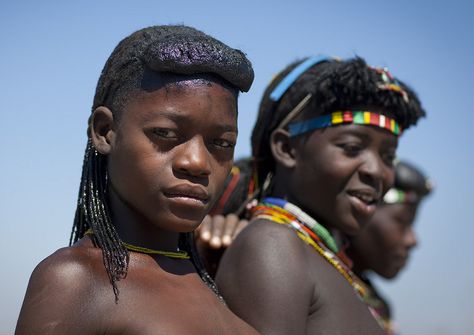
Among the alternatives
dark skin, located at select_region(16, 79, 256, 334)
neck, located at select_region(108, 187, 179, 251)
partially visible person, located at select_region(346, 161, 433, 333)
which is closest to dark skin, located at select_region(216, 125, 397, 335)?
dark skin, located at select_region(16, 79, 256, 334)

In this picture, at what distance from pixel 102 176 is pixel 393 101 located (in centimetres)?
167

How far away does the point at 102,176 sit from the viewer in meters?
2.79

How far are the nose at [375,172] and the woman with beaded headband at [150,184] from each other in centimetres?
106

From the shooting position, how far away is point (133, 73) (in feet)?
8.90

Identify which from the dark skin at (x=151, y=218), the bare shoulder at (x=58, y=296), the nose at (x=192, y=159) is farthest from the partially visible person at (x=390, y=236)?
the bare shoulder at (x=58, y=296)

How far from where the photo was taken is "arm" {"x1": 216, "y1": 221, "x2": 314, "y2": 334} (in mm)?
3105

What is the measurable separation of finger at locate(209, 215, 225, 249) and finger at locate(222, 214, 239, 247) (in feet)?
0.07

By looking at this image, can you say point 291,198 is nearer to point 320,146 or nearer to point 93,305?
point 320,146

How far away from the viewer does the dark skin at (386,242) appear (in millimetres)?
6355

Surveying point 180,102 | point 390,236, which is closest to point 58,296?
point 180,102

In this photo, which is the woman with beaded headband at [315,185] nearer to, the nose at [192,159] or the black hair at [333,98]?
the black hair at [333,98]

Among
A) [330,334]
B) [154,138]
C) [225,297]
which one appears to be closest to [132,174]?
[154,138]

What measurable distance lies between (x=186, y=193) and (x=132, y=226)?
25 centimetres

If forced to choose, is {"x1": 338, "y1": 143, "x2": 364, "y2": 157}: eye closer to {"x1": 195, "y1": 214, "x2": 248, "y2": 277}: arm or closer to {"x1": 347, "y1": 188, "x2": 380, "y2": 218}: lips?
{"x1": 347, "y1": 188, "x2": 380, "y2": 218}: lips
